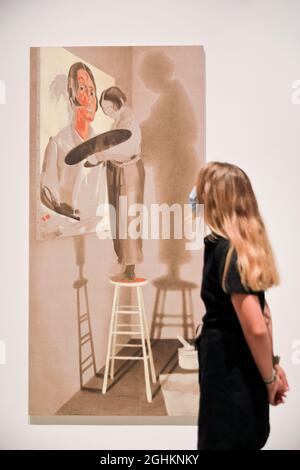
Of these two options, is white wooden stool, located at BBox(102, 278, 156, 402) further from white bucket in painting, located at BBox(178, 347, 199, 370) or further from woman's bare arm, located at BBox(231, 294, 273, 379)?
woman's bare arm, located at BBox(231, 294, 273, 379)

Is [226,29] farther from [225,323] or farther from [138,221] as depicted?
[225,323]

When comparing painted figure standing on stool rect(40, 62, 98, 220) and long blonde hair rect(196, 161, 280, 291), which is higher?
painted figure standing on stool rect(40, 62, 98, 220)

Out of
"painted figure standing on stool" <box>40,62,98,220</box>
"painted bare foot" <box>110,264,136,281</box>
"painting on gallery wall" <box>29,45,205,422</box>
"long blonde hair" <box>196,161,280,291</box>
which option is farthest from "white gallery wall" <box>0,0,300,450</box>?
"long blonde hair" <box>196,161,280,291</box>

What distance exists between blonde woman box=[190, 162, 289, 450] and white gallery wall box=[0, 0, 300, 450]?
1.15 m

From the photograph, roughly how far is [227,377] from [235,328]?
7.1 inches

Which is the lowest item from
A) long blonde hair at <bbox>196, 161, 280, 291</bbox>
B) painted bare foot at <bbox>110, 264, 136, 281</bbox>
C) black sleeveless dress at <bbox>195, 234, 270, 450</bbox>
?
black sleeveless dress at <bbox>195, 234, 270, 450</bbox>

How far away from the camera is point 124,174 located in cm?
282

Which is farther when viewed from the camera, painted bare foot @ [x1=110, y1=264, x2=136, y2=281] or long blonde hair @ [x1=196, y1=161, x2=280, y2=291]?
painted bare foot @ [x1=110, y1=264, x2=136, y2=281]

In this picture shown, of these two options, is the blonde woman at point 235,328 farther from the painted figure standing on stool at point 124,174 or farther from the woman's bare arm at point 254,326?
the painted figure standing on stool at point 124,174

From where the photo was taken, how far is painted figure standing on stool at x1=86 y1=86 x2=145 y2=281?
2812 mm

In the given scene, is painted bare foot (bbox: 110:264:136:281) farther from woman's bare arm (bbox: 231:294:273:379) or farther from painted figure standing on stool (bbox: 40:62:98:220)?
woman's bare arm (bbox: 231:294:273:379)

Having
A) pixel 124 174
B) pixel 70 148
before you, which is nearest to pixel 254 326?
pixel 124 174

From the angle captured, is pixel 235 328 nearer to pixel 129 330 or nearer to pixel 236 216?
pixel 236 216

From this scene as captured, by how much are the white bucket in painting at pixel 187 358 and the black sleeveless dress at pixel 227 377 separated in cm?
109
